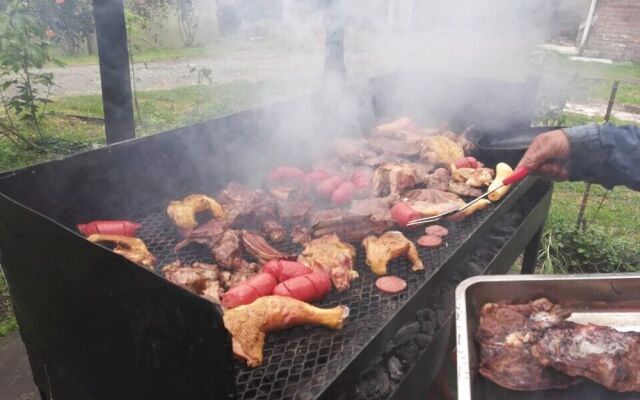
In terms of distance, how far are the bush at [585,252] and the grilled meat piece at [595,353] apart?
3.43 meters

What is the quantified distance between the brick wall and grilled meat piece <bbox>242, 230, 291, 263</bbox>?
56.3ft

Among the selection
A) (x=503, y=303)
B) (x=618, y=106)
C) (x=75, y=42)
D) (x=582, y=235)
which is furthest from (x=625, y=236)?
(x=75, y=42)

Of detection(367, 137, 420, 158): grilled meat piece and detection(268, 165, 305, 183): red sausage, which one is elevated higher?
detection(367, 137, 420, 158): grilled meat piece

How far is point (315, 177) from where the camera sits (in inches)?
Result: 152

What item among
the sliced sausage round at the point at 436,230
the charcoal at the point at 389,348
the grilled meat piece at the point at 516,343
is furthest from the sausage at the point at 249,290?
the sliced sausage round at the point at 436,230

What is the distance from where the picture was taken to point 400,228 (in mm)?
3291

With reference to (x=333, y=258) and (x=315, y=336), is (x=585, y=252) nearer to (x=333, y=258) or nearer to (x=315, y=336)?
→ (x=333, y=258)

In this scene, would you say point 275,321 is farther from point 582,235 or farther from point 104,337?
point 582,235

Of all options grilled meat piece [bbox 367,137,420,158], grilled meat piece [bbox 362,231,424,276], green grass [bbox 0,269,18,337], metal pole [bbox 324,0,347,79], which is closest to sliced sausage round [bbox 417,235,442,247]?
grilled meat piece [bbox 362,231,424,276]

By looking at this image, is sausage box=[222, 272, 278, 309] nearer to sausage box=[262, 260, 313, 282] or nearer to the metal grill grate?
sausage box=[262, 260, 313, 282]

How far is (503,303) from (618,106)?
11.4 metres

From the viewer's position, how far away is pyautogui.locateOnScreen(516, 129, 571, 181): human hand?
2.91m

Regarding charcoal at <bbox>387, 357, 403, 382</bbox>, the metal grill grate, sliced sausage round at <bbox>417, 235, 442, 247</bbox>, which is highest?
sliced sausage round at <bbox>417, 235, 442, 247</bbox>

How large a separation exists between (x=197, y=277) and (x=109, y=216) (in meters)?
0.98
